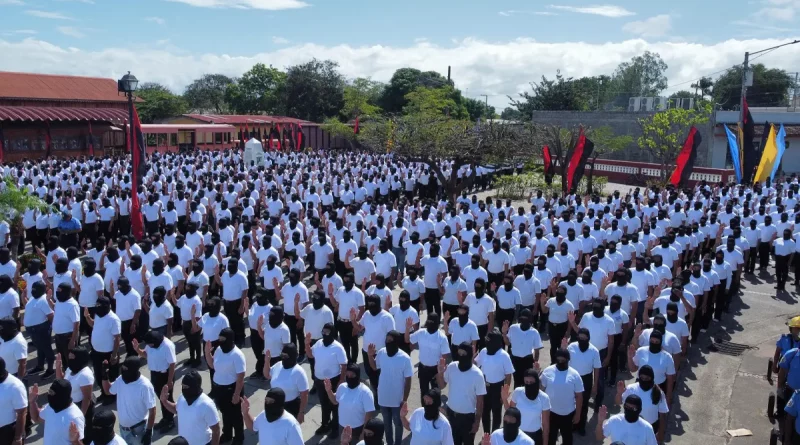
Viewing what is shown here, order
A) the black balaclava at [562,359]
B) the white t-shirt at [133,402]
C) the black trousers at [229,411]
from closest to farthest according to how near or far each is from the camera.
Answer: the white t-shirt at [133,402] < the black balaclava at [562,359] < the black trousers at [229,411]

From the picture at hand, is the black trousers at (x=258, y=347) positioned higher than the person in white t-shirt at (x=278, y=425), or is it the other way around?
the person in white t-shirt at (x=278, y=425)

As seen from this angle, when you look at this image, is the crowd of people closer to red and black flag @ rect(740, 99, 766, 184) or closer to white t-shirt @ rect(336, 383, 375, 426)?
white t-shirt @ rect(336, 383, 375, 426)

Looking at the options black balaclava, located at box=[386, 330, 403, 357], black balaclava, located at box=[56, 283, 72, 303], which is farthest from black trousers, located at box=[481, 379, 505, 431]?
black balaclava, located at box=[56, 283, 72, 303]

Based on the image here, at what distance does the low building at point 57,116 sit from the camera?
27.7 meters

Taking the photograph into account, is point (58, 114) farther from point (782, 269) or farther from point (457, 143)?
point (782, 269)

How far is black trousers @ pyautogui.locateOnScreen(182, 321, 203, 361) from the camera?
7707 millimetres

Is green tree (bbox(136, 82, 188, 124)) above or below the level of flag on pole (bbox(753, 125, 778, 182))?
above

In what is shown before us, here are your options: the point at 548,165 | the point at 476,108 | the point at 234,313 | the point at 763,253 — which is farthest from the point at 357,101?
the point at 234,313

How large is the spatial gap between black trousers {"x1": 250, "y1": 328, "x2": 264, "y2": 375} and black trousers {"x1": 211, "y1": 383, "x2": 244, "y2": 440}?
1407mm

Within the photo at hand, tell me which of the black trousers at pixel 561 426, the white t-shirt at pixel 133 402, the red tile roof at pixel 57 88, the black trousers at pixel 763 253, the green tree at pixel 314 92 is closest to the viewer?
the white t-shirt at pixel 133 402

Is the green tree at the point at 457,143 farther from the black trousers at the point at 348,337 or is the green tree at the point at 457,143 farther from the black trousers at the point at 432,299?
the black trousers at the point at 348,337

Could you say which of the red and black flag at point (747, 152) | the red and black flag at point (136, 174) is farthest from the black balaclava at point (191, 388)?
the red and black flag at point (747, 152)

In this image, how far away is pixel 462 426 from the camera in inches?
224

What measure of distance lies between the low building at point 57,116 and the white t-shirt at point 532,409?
27.5 meters
